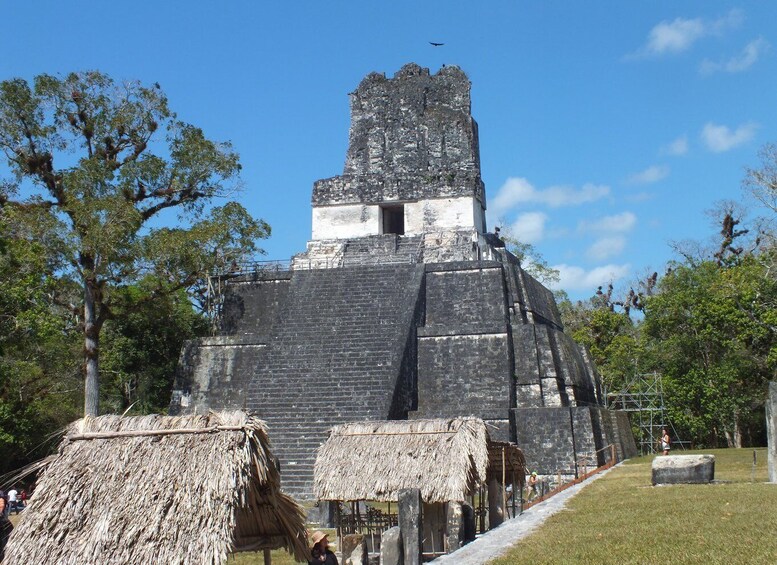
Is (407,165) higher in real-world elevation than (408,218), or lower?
higher

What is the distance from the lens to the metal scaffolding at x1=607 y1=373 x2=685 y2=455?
72.9 feet

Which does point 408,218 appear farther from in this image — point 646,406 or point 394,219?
point 646,406

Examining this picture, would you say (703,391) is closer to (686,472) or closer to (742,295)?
(742,295)

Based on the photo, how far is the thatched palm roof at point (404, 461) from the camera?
777cm

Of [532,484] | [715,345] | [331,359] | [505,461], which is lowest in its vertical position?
[532,484]

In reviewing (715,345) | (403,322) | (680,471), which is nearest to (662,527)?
(680,471)

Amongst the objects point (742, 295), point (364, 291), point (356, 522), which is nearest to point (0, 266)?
point (364, 291)

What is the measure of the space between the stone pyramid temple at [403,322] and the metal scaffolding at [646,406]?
3052mm

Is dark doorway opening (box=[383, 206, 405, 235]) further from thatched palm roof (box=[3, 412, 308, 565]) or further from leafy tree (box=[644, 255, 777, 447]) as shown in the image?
thatched palm roof (box=[3, 412, 308, 565])

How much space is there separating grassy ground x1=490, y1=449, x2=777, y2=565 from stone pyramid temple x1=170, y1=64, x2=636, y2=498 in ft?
8.58

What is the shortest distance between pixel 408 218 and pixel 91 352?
6.88 meters

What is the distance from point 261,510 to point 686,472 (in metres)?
6.64

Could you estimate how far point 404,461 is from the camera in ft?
26.2

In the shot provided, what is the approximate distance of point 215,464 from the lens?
16.6 feet
